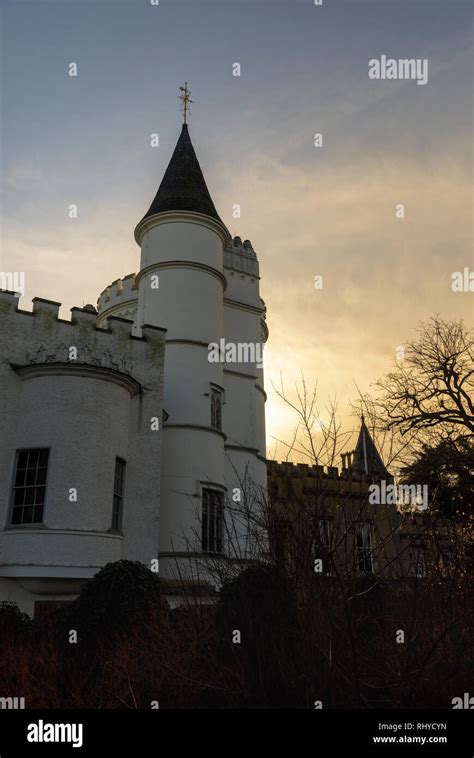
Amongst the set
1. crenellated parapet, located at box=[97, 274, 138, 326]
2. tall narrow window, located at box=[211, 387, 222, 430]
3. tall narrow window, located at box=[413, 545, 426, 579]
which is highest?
crenellated parapet, located at box=[97, 274, 138, 326]

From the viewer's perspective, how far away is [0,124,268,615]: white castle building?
13586 mm

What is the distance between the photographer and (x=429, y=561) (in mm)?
8453

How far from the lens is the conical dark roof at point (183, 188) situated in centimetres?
2092

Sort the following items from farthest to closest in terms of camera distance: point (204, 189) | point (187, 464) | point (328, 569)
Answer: point (204, 189) < point (187, 464) < point (328, 569)

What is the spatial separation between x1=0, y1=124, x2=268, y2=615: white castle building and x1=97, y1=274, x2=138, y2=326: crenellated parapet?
0.09m

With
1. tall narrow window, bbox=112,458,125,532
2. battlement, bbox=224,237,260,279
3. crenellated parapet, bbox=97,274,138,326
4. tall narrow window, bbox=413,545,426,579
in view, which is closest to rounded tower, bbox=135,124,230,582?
crenellated parapet, bbox=97,274,138,326

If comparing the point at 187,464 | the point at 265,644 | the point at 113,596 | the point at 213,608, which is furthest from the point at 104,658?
the point at 187,464

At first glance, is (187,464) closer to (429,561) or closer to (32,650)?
(32,650)

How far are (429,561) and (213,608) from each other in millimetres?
3825

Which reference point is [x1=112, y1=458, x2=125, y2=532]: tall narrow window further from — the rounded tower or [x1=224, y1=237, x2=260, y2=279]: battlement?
[x1=224, y1=237, x2=260, y2=279]: battlement

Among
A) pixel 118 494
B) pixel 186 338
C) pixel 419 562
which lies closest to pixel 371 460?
pixel 419 562

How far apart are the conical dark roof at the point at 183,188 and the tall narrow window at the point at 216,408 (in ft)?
20.8

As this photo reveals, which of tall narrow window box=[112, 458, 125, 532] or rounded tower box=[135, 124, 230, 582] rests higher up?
rounded tower box=[135, 124, 230, 582]

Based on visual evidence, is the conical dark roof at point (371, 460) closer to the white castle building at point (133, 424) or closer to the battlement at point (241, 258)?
the white castle building at point (133, 424)
